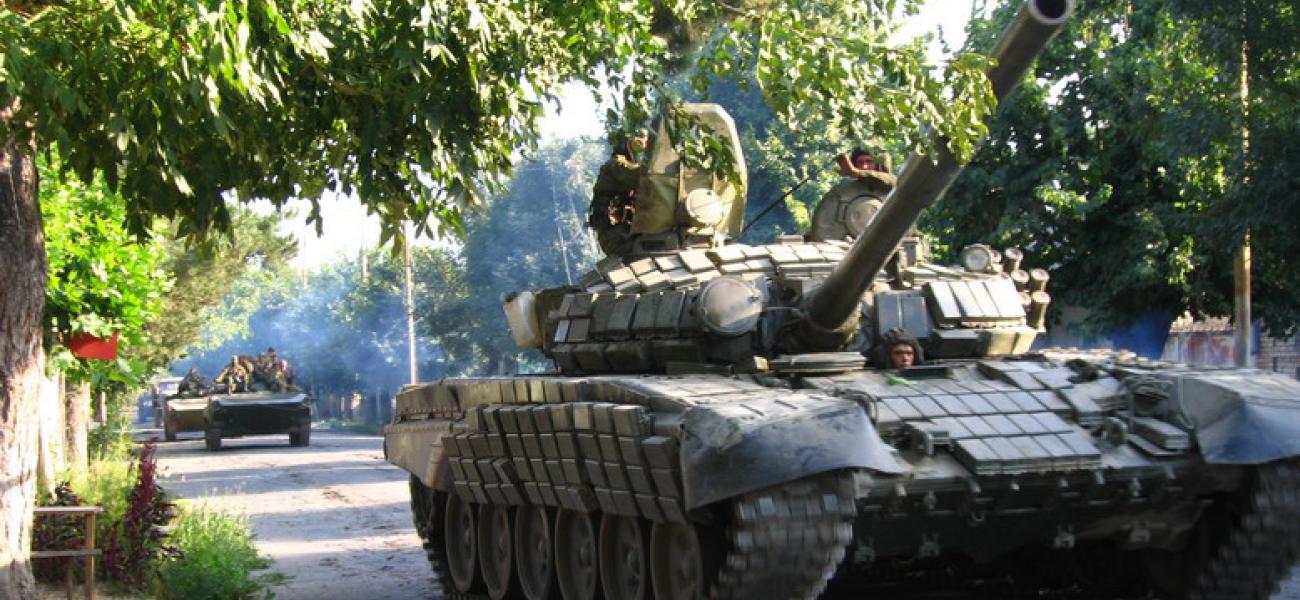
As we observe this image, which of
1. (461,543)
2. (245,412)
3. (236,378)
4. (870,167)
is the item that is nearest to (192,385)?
(236,378)

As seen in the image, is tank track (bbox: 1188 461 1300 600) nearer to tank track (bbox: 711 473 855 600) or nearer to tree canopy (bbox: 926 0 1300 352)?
tank track (bbox: 711 473 855 600)

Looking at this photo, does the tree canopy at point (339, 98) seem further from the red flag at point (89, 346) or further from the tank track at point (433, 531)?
the red flag at point (89, 346)

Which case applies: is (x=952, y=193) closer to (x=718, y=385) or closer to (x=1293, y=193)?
(x=1293, y=193)

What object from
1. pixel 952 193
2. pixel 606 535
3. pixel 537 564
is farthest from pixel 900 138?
pixel 952 193

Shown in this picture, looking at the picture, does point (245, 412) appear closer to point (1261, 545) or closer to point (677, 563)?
point (677, 563)

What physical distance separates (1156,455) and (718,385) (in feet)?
8.08

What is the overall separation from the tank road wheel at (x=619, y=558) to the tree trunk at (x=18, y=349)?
136 inches

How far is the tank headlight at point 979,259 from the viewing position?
12688 mm

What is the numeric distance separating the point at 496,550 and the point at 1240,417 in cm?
593

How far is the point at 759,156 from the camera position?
39.8 metres

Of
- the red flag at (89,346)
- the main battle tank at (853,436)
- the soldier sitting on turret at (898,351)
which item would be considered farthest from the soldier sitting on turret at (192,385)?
the soldier sitting on turret at (898,351)

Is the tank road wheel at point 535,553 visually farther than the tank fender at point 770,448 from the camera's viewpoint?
Yes

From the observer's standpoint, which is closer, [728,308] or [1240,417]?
[1240,417]

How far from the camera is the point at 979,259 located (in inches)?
500
